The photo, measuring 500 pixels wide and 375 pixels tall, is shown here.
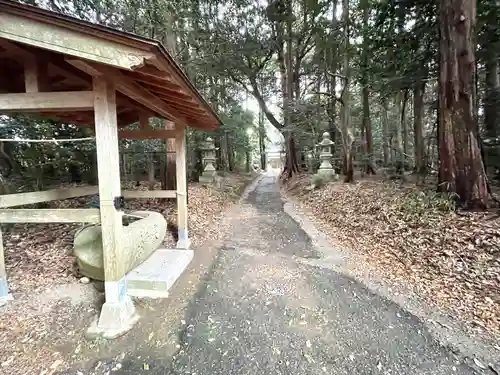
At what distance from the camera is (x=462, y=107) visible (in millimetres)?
4344

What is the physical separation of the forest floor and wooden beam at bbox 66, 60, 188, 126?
7.55 ft

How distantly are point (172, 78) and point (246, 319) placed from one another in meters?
2.44

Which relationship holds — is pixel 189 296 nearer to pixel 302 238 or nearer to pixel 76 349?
pixel 76 349

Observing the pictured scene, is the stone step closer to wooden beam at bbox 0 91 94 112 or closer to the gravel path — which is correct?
the gravel path

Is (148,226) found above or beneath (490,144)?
beneath

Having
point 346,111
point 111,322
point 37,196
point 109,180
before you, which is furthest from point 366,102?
point 111,322

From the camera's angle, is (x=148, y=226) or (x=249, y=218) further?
(x=249, y=218)

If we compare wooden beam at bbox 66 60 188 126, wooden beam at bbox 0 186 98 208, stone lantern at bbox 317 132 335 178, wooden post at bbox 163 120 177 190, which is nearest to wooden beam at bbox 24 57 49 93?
wooden beam at bbox 66 60 188 126

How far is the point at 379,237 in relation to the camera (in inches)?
182

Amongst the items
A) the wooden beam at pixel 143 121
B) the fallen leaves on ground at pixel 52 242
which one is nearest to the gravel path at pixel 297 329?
the fallen leaves on ground at pixel 52 242

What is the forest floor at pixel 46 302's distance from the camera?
228 centimetres

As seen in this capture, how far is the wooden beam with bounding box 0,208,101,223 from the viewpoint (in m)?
2.55

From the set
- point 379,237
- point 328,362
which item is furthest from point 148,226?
point 379,237

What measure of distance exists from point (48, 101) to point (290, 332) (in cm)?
309
